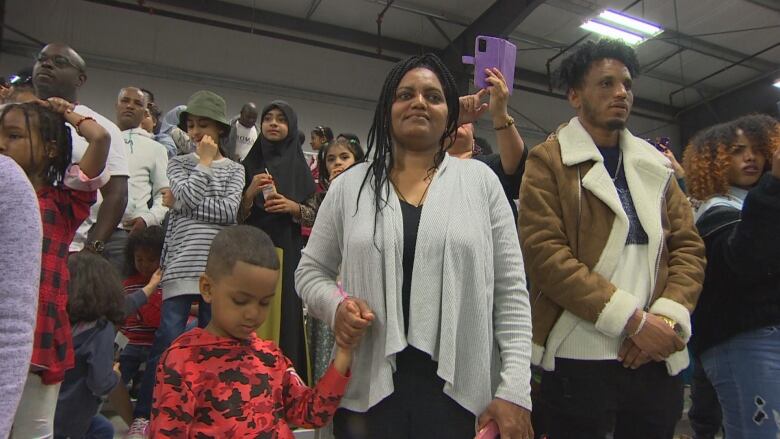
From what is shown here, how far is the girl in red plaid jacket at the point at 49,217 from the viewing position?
1664 millimetres

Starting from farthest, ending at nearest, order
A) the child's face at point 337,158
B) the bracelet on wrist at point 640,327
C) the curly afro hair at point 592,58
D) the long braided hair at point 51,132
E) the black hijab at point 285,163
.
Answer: the child's face at point 337,158 → the black hijab at point 285,163 → the curly afro hair at point 592,58 → the long braided hair at point 51,132 → the bracelet on wrist at point 640,327

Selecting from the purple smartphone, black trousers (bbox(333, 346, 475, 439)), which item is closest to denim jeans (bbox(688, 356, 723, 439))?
the purple smartphone

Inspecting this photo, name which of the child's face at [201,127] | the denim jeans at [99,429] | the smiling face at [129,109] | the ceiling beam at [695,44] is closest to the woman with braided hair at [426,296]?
the denim jeans at [99,429]

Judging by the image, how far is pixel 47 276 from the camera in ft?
5.59

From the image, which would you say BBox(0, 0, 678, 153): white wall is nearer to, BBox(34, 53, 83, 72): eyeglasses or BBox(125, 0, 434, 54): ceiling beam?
BBox(125, 0, 434, 54): ceiling beam

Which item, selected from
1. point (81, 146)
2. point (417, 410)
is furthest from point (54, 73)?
point (417, 410)

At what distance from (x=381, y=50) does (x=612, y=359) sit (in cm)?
955

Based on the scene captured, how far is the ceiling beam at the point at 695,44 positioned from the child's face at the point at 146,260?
319 inches

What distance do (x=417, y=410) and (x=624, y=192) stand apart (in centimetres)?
103

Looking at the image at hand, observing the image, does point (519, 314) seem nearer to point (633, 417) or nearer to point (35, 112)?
point (633, 417)

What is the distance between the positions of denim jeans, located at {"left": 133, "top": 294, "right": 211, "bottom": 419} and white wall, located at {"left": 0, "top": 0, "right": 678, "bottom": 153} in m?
7.25

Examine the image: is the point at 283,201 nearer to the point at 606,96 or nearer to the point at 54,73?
the point at 54,73

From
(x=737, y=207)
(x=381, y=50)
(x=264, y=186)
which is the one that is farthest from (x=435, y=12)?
(x=737, y=207)

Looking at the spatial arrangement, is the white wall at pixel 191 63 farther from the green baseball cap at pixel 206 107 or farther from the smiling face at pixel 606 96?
the smiling face at pixel 606 96
